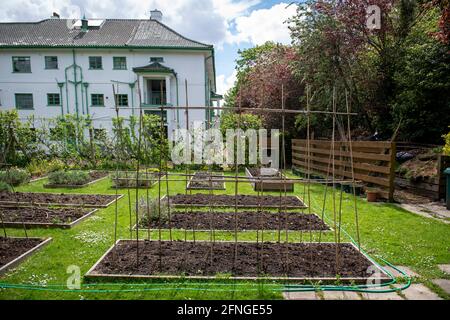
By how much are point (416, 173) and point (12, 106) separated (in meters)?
25.5

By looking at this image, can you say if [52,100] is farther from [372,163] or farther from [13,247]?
[372,163]

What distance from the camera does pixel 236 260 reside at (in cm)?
381

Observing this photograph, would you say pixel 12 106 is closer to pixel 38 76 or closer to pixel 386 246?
pixel 38 76

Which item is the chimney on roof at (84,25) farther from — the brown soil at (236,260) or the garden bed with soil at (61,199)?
the brown soil at (236,260)

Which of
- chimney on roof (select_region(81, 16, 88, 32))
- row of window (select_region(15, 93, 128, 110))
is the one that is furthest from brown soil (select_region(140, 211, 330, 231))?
chimney on roof (select_region(81, 16, 88, 32))

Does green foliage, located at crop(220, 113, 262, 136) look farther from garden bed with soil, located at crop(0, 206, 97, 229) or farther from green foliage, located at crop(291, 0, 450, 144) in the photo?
garden bed with soil, located at crop(0, 206, 97, 229)

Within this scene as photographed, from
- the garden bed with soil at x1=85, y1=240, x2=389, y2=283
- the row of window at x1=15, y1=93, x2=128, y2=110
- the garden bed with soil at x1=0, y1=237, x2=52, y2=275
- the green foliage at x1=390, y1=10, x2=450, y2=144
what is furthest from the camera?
the row of window at x1=15, y1=93, x2=128, y2=110

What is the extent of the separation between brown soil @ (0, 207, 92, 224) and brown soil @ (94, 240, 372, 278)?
1.95 meters

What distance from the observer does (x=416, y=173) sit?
836 centimetres

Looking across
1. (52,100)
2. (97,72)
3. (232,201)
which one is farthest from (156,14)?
(232,201)

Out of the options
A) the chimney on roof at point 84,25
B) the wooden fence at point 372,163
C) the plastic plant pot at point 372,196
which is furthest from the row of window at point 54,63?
the plastic plant pot at point 372,196

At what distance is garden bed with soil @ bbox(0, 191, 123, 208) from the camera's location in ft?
22.0

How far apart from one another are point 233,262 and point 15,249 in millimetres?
3093
